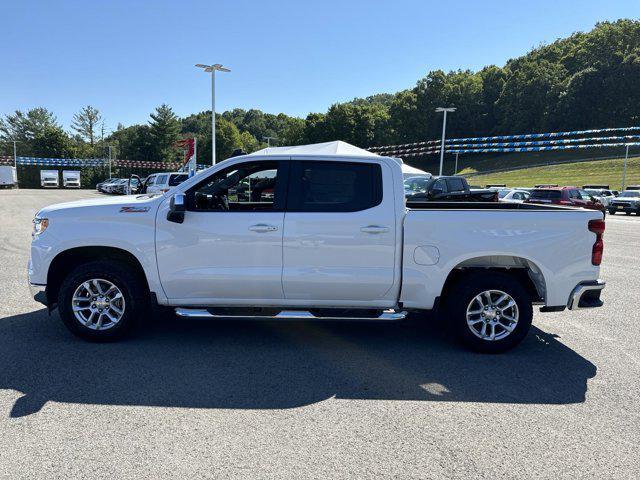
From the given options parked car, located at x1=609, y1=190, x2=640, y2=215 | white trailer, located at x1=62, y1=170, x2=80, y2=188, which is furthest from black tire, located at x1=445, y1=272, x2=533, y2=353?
white trailer, located at x1=62, y1=170, x2=80, y2=188

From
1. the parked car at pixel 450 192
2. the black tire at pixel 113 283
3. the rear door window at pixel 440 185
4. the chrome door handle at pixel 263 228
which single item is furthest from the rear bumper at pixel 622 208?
the black tire at pixel 113 283

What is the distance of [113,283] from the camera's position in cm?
502

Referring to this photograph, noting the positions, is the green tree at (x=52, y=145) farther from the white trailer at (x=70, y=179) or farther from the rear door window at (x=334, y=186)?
the rear door window at (x=334, y=186)

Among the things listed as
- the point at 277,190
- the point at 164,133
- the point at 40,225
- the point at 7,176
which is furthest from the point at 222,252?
the point at 164,133

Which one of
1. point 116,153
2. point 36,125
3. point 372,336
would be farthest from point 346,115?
point 372,336

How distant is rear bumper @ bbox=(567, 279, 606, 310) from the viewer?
4934 millimetres

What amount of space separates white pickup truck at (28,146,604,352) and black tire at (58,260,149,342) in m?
0.01

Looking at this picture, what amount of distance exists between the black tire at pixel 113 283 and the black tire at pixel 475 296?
320 centimetres

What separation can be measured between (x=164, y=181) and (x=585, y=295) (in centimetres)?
2469

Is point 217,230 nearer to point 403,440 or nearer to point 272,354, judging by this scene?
point 272,354

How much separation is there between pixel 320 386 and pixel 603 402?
232 cm

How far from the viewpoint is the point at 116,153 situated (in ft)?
305

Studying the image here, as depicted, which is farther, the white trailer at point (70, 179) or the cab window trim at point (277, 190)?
the white trailer at point (70, 179)

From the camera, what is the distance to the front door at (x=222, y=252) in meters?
4.89
